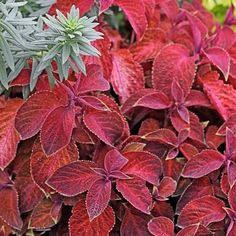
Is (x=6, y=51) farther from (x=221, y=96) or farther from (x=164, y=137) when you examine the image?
(x=221, y=96)

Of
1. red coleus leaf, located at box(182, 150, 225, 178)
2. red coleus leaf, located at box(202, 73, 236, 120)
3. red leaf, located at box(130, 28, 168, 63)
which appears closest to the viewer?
red coleus leaf, located at box(182, 150, 225, 178)

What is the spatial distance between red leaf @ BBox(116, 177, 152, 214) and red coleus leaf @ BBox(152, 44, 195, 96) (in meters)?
0.23

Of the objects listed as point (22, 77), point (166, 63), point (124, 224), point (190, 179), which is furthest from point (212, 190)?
point (22, 77)

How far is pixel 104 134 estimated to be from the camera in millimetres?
1069

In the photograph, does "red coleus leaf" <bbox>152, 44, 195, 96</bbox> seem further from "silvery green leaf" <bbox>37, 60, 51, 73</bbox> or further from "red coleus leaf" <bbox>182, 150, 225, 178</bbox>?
"silvery green leaf" <bbox>37, 60, 51, 73</bbox>

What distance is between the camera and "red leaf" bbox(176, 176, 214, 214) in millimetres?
1082

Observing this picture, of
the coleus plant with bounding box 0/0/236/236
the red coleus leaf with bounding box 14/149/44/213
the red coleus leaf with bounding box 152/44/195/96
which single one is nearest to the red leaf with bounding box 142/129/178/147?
the coleus plant with bounding box 0/0/236/236

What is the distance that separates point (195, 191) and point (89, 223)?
200 mm

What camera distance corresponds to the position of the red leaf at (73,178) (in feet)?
3.36

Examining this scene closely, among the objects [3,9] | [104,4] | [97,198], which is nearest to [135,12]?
[104,4]

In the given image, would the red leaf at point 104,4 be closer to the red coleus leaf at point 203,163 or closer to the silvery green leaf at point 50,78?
the silvery green leaf at point 50,78

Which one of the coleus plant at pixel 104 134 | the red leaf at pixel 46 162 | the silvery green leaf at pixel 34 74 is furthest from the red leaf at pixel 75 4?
the red leaf at pixel 46 162

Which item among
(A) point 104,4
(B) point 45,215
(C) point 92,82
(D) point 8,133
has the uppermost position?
(A) point 104,4

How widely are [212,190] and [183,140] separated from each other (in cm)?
11
